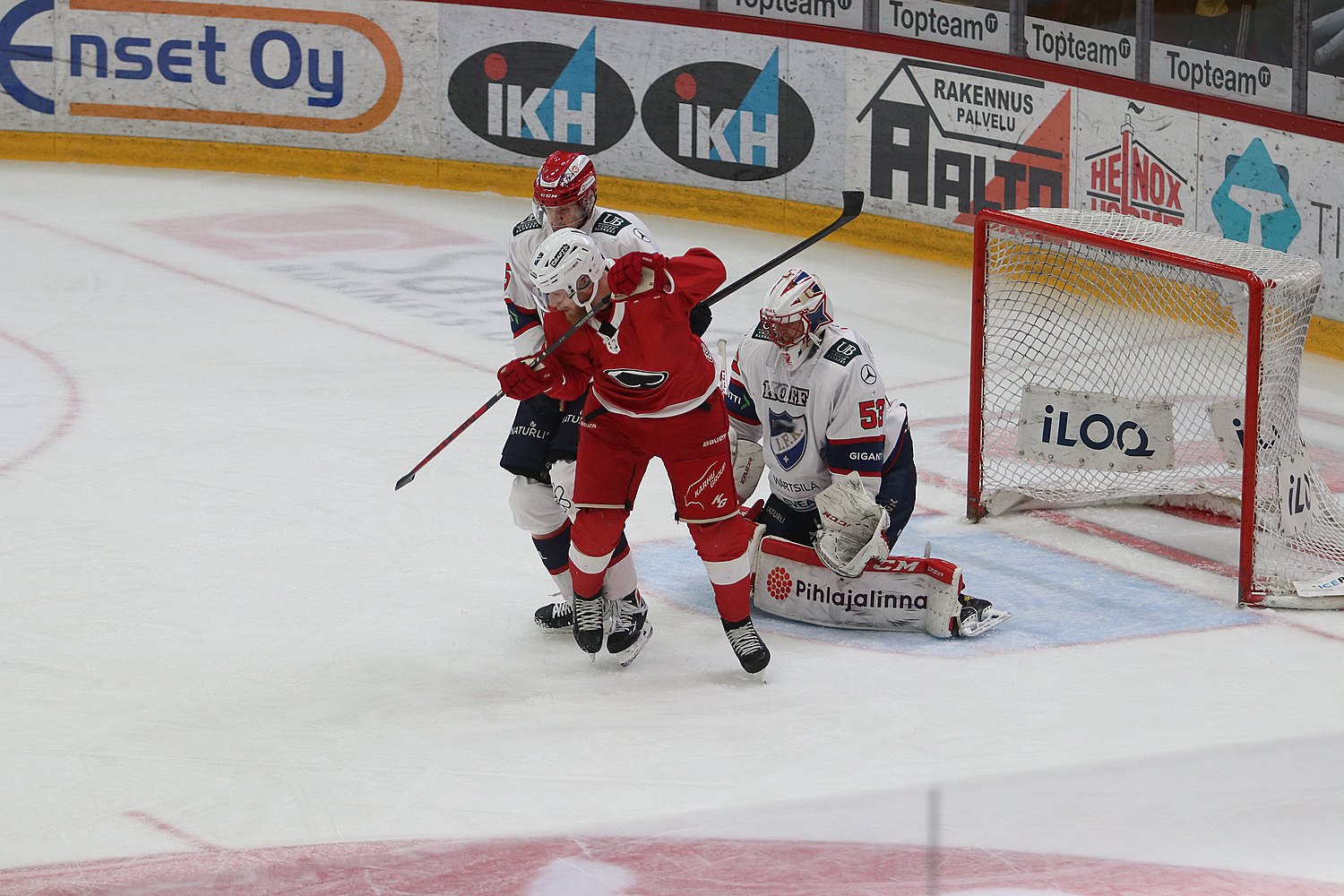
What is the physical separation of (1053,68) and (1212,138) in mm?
1063

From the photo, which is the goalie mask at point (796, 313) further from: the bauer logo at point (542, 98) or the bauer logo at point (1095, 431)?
the bauer logo at point (542, 98)

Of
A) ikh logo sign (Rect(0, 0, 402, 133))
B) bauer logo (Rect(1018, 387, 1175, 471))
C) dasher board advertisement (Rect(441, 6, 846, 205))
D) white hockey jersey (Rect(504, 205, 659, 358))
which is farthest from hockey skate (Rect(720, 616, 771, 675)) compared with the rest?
ikh logo sign (Rect(0, 0, 402, 133))

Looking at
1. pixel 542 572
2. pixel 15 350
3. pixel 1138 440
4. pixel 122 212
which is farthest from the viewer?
pixel 122 212

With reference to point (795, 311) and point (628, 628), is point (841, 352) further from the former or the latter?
point (628, 628)

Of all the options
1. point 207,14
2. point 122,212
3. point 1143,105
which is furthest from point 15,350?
point 1143,105

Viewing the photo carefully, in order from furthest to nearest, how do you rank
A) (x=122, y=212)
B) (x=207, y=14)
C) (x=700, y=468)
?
(x=207, y=14) → (x=122, y=212) → (x=700, y=468)

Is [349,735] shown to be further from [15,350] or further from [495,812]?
[15,350]

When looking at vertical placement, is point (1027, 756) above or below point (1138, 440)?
below

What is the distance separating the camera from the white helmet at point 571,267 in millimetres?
4516

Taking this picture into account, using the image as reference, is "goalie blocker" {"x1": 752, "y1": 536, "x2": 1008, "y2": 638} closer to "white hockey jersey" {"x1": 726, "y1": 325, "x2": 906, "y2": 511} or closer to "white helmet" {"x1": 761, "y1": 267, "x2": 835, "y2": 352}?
"white hockey jersey" {"x1": 726, "y1": 325, "x2": 906, "y2": 511}

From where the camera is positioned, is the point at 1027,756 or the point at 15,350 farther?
the point at 15,350

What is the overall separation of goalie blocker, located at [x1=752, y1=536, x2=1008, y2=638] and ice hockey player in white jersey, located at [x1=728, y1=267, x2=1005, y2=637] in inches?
0.4

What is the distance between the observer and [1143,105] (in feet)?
29.8

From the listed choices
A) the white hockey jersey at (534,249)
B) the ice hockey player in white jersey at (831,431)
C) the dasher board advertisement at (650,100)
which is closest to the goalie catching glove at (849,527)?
the ice hockey player in white jersey at (831,431)
